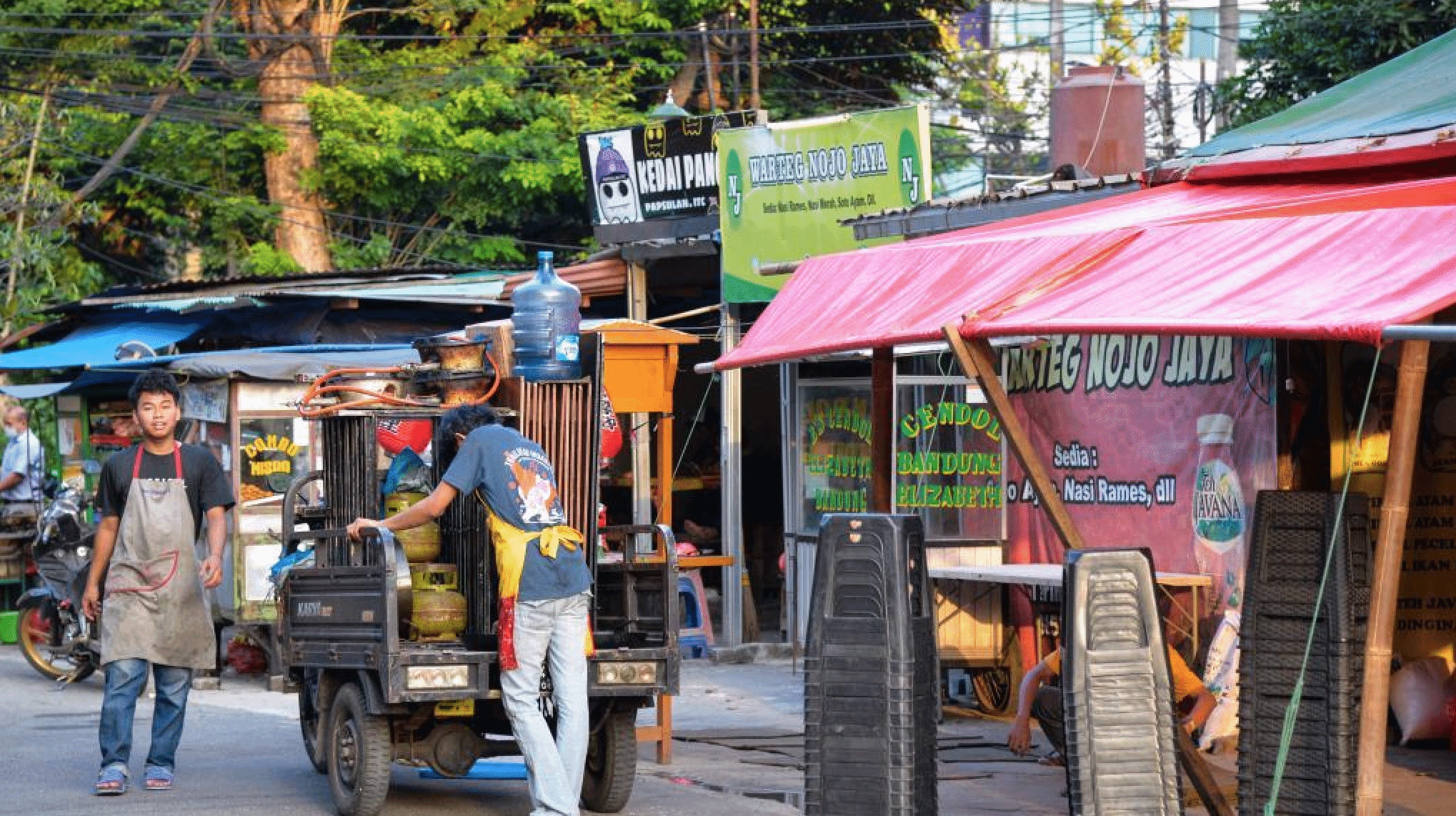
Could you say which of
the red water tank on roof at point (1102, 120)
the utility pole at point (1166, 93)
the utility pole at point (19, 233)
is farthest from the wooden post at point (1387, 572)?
the utility pole at point (1166, 93)

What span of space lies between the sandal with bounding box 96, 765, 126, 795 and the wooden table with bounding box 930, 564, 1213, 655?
15.5 ft

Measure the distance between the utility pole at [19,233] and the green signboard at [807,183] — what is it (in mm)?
10469

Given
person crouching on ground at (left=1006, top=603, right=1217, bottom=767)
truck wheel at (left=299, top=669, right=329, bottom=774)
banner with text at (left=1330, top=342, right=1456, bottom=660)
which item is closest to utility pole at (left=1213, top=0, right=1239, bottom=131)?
banner with text at (left=1330, top=342, right=1456, bottom=660)

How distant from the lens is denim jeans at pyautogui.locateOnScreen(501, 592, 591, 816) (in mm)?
8375

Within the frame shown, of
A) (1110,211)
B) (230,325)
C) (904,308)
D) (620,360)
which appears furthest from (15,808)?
(230,325)

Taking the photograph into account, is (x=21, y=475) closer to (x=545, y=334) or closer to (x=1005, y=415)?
(x=545, y=334)

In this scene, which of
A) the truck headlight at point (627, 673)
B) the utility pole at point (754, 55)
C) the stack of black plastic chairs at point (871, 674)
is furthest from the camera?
Result: the utility pole at point (754, 55)

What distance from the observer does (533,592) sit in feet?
27.3

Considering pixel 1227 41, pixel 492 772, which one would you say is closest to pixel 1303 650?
pixel 492 772

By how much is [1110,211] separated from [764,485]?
495 inches

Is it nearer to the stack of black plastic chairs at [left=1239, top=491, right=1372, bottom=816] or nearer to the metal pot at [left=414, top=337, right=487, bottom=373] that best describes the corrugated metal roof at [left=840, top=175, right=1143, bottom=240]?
the metal pot at [left=414, top=337, right=487, bottom=373]

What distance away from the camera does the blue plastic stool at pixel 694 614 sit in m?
14.4

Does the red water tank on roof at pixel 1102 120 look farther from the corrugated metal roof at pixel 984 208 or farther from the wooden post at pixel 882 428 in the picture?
the wooden post at pixel 882 428

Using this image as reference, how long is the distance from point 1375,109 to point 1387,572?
3.77 metres
